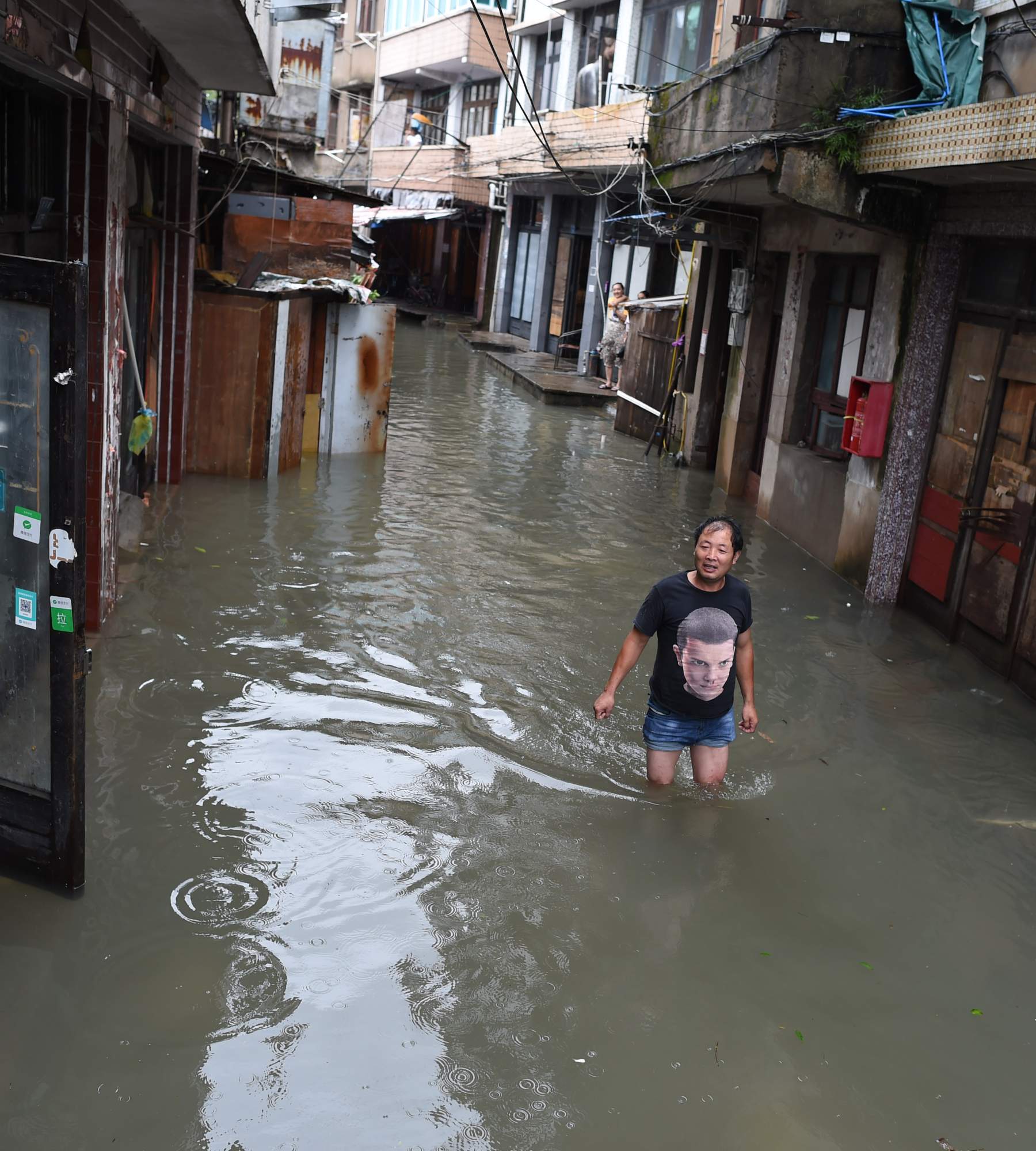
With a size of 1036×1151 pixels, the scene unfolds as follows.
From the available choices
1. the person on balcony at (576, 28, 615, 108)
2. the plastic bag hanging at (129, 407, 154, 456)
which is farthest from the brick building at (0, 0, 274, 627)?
the person on balcony at (576, 28, 615, 108)

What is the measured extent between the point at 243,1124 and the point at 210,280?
1034 cm

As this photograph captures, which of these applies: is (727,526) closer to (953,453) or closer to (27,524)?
(27,524)

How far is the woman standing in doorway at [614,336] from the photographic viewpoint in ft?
73.3

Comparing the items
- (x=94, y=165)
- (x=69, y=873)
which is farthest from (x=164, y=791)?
(x=94, y=165)

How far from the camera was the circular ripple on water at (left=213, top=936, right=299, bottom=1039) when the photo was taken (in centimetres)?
405

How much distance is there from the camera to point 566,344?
1118 inches

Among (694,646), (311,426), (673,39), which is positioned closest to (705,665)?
(694,646)

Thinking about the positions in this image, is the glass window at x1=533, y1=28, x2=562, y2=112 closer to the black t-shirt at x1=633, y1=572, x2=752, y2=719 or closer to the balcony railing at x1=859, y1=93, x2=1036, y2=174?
the balcony railing at x1=859, y1=93, x2=1036, y2=174

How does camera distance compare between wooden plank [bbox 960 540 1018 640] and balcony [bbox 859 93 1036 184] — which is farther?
wooden plank [bbox 960 540 1018 640]

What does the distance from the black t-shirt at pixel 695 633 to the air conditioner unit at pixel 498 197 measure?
3017cm

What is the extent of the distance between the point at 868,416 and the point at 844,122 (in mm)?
2409

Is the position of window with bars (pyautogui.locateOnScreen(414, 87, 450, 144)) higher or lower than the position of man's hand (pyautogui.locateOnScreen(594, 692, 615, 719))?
higher

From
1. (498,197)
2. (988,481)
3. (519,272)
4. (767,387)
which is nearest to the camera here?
(988,481)

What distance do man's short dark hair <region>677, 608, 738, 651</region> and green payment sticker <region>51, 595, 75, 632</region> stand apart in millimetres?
2755
